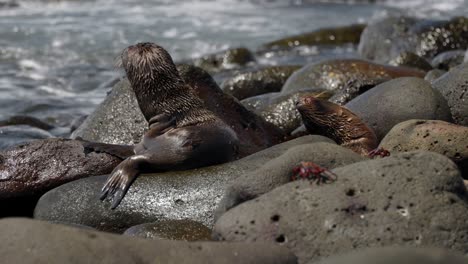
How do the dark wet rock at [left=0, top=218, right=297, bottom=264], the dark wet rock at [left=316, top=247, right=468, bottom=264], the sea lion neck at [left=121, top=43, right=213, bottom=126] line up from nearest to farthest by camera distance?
the dark wet rock at [left=316, top=247, right=468, bottom=264]
the dark wet rock at [left=0, top=218, right=297, bottom=264]
the sea lion neck at [left=121, top=43, right=213, bottom=126]

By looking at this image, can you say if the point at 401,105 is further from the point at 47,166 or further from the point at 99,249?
the point at 99,249

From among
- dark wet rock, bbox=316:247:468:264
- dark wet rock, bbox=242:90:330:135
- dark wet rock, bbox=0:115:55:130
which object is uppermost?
dark wet rock, bbox=316:247:468:264

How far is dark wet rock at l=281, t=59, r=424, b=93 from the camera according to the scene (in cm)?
1101

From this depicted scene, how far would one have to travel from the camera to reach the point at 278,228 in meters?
4.96

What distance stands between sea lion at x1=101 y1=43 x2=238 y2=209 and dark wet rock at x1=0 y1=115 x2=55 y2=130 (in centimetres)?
343

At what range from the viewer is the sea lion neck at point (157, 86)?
7.66 m

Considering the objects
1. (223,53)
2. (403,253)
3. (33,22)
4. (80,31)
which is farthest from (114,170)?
(33,22)

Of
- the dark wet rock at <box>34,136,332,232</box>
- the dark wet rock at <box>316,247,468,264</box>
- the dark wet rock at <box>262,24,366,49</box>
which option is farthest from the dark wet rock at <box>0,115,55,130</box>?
the dark wet rock at <box>316,247,468,264</box>

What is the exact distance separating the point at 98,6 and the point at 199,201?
2058 centimetres

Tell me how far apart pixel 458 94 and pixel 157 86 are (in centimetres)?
261

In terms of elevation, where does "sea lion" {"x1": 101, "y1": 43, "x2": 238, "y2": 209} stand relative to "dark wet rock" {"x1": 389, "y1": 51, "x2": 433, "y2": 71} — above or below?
above

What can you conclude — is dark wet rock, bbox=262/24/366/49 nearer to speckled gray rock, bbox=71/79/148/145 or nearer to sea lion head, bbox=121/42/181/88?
speckled gray rock, bbox=71/79/148/145

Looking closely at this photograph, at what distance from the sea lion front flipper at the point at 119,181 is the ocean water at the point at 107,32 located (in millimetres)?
5025

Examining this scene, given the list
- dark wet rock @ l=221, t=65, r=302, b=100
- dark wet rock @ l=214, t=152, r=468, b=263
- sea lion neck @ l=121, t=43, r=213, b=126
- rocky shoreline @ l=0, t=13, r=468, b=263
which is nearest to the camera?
rocky shoreline @ l=0, t=13, r=468, b=263
